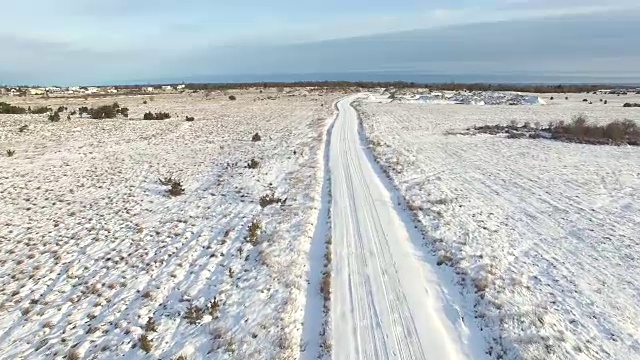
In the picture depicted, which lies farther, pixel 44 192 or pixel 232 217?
pixel 44 192

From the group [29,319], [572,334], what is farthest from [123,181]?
[572,334]

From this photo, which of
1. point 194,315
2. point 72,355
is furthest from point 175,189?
point 72,355

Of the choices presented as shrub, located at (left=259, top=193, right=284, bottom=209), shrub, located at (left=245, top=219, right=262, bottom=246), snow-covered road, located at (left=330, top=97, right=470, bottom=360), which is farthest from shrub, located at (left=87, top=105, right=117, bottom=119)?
shrub, located at (left=245, top=219, right=262, bottom=246)

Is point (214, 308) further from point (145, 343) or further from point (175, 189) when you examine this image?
point (175, 189)

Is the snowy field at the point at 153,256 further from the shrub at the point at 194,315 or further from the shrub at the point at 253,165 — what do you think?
the shrub at the point at 253,165

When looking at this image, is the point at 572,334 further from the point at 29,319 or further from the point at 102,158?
the point at 102,158

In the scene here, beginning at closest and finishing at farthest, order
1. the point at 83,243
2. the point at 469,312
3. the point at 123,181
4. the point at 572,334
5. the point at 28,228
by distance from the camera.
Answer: the point at 572,334, the point at 469,312, the point at 83,243, the point at 28,228, the point at 123,181
